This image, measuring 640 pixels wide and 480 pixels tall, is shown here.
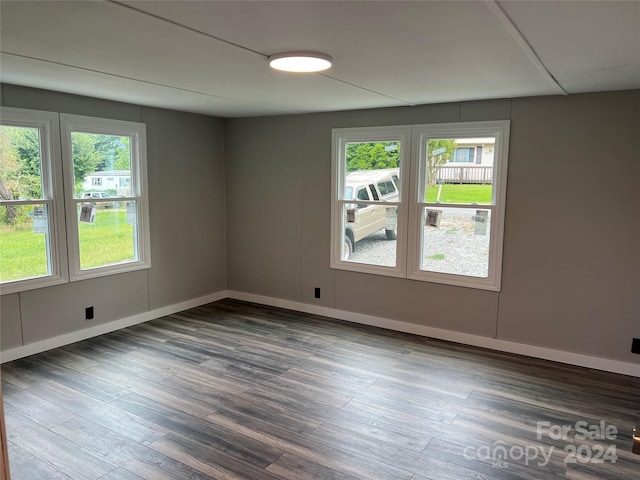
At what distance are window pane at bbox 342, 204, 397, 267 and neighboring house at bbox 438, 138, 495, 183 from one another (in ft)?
2.28

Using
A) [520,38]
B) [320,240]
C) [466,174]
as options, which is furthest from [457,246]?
[520,38]

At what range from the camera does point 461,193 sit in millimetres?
4324

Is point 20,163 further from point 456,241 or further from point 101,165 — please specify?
point 456,241

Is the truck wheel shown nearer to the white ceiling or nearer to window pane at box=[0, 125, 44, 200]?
the white ceiling

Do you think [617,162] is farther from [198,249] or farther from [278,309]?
[198,249]

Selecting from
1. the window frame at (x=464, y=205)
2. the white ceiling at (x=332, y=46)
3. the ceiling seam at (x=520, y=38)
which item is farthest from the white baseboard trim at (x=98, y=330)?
the ceiling seam at (x=520, y=38)

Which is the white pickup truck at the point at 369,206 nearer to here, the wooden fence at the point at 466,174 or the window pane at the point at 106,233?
the wooden fence at the point at 466,174

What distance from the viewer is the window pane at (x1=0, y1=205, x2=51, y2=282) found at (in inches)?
149

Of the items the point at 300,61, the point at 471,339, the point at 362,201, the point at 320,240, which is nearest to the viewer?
the point at 300,61

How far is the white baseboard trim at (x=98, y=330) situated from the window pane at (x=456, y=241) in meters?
2.76

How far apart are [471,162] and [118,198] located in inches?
137

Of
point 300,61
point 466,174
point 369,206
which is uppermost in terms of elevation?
point 300,61

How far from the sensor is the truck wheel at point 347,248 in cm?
509

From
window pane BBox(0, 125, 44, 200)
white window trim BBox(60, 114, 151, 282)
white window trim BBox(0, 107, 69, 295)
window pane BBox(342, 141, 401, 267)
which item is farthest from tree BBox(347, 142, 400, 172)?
window pane BBox(0, 125, 44, 200)
